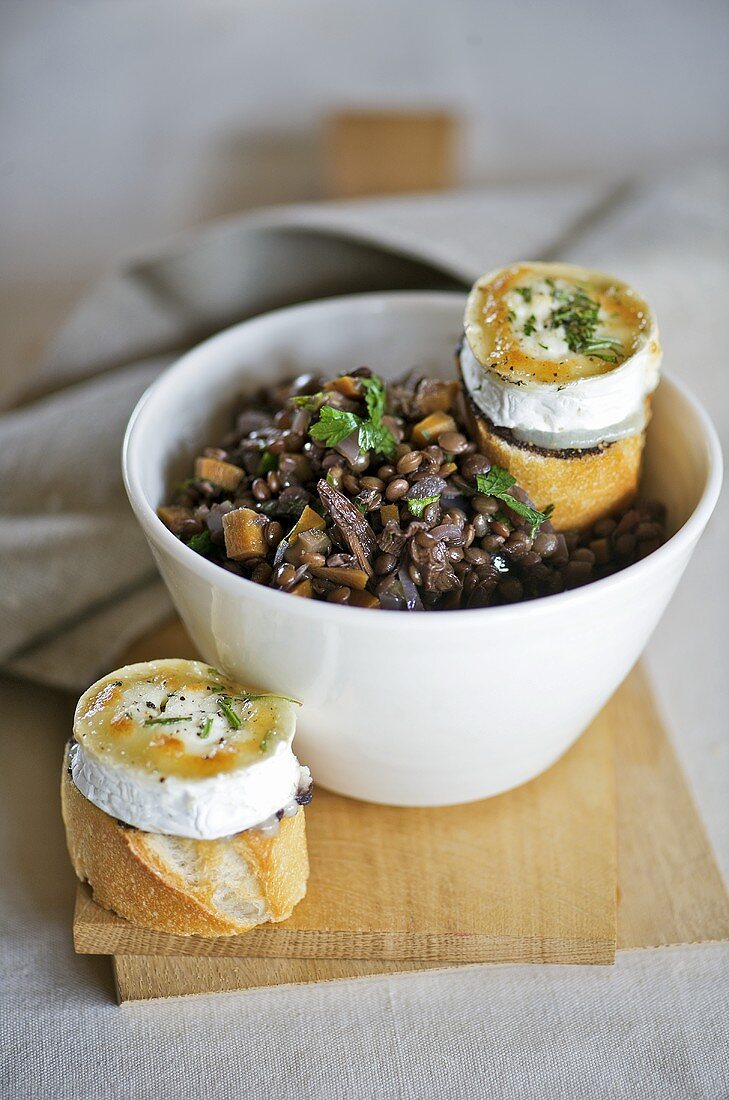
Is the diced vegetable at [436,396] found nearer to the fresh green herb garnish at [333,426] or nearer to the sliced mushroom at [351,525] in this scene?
the fresh green herb garnish at [333,426]

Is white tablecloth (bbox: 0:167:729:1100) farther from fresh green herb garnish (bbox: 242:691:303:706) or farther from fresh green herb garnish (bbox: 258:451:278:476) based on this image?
fresh green herb garnish (bbox: 258:451:278:476)

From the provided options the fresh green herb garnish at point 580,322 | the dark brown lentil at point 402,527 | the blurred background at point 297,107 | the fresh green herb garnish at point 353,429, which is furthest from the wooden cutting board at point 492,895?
the blurred background at point 297,107

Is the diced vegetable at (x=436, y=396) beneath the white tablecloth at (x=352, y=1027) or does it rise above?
above

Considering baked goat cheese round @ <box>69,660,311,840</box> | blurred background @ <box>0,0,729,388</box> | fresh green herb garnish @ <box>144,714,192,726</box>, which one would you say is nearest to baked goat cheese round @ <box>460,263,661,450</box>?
baked goat cheese round @ <box>69,660,311,840</box>

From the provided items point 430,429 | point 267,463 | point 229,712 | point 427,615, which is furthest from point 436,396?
point 229,712

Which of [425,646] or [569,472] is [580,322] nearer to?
[569,472]
